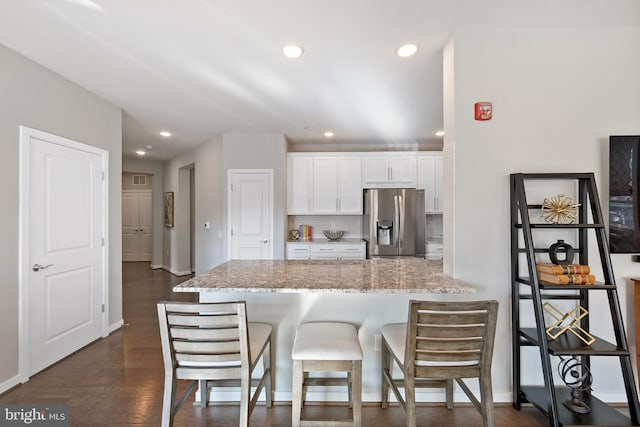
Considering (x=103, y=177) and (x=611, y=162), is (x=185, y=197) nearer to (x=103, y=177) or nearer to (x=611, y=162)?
(x=103, y=177)

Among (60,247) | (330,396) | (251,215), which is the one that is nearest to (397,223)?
(251,215)

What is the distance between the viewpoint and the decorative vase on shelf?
6.55 feet

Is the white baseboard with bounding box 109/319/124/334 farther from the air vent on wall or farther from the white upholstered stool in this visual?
the air vent on wall

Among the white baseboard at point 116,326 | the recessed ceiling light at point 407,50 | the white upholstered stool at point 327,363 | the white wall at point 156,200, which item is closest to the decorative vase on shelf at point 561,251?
the white upholstered stool at point 327,363

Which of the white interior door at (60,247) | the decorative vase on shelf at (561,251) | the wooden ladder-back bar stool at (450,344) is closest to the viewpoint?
the wooden ladder-back bar stool at (450,344)

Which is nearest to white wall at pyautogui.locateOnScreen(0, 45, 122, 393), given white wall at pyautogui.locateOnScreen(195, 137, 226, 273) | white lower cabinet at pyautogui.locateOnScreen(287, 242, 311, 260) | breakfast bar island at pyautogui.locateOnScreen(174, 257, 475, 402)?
breakfast bar island at pyautogui.locateOnScreen(174, 257, 475, 402)

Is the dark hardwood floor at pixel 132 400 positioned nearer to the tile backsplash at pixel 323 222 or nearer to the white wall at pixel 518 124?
the white wall at pixel 518 124

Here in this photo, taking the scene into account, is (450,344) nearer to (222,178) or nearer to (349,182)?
(349,182)

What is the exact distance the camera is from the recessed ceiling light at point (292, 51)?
2.36 meters

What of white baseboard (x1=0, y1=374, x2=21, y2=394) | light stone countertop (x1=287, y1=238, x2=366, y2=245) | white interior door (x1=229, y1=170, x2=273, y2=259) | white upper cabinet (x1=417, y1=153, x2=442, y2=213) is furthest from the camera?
white upper cabinet (x1=417, y1=153, x2=442, y2=213)

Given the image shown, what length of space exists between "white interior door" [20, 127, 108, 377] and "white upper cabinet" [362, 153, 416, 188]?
11.9 feet

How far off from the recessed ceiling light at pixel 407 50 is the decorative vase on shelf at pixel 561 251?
1.72 metres

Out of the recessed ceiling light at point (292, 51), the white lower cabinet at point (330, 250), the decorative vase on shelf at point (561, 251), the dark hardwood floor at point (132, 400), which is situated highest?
the recessed ceiling light at point (292, 51)

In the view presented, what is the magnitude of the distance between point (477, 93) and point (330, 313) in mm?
1889
